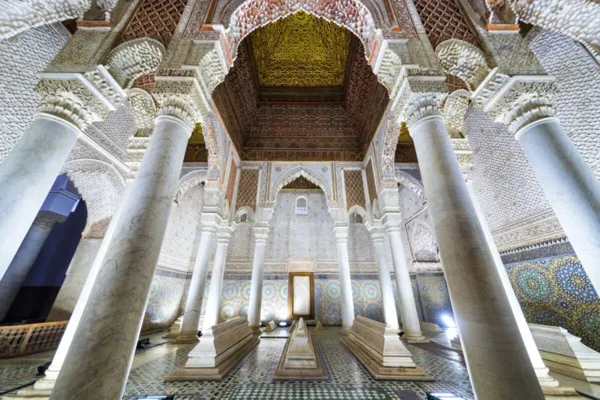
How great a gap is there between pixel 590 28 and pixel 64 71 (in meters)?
5.06

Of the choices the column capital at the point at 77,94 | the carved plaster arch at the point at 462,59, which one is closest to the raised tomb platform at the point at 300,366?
the column capital at the point at 77,94

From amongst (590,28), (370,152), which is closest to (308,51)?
(370,152)

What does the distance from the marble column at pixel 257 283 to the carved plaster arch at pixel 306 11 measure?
4135mm

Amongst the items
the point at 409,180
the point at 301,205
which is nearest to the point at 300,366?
the point at 409,180

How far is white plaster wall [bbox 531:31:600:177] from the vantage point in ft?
9.83

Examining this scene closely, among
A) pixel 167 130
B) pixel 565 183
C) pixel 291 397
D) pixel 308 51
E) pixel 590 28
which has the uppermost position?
pixel 308 51

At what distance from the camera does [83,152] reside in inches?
175

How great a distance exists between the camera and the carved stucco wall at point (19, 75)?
311cm

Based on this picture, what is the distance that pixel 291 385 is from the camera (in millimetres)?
2525

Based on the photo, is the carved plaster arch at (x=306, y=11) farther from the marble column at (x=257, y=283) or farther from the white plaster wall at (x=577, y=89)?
the marble column at (x=257, y=283)

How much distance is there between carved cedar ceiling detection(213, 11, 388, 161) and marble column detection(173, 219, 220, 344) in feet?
7.90

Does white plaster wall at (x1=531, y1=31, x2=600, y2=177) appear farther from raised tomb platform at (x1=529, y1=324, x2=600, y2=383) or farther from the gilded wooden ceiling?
the gilded wooden ceiling

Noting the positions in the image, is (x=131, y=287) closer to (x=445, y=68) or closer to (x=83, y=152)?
(x=445, y=68)

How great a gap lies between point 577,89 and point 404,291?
416 centimetres
